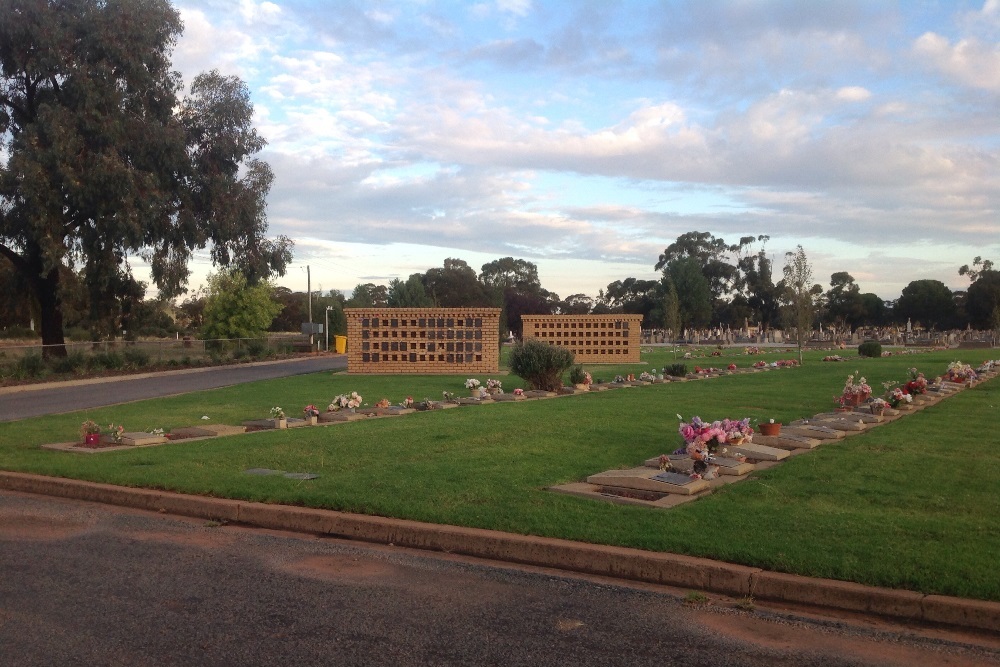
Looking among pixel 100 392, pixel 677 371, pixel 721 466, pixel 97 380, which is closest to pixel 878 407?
pixel 721 466

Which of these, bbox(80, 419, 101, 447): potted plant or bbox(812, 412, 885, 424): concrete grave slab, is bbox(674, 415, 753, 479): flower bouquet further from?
bbox(80, 419, 101, 447): potted plant

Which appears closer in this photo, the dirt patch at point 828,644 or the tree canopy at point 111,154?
the dirt patch at point 828,644

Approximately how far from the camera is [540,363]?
23.6m

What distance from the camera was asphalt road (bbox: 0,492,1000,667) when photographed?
5012 mm

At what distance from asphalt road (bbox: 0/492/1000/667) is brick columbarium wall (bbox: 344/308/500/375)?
1045 inches

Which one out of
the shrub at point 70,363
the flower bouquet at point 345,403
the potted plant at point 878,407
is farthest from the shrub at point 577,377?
the shrub at point 70,363

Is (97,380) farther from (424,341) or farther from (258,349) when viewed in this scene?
(258,349)

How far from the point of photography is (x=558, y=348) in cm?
2409

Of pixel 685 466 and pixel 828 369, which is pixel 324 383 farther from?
pixel 685 466

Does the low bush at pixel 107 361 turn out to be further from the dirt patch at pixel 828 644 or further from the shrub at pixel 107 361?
the dirt patch at pixel 828 644

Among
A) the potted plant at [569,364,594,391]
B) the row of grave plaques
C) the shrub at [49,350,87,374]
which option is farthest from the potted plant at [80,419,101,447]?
the shrub at [49,350,87,374]

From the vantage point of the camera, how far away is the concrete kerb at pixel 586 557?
18.4 ft

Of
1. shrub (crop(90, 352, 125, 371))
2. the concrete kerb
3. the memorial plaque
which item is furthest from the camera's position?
Result: shrub (crop(90, 352, 125, 371))

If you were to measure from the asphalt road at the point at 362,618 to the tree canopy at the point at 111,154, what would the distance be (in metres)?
28.5
